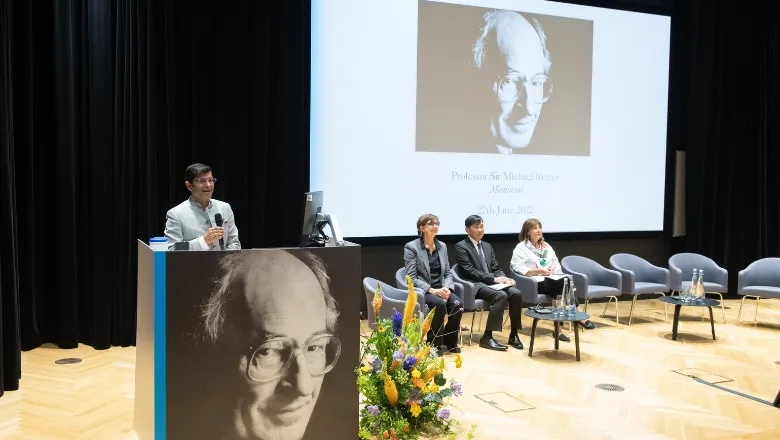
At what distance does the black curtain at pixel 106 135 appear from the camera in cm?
582

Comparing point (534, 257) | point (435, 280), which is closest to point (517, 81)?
point (534, 257)

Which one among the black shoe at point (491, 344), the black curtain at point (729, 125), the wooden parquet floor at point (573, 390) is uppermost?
the black curtain at point (729, 125)

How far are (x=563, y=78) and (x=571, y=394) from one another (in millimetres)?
4348

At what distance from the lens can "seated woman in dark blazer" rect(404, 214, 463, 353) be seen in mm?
5859

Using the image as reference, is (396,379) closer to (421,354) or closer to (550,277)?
(421,354)

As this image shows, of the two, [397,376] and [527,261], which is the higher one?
[527,261]

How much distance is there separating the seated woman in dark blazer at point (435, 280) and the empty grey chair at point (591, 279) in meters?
1.53

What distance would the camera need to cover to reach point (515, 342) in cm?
621

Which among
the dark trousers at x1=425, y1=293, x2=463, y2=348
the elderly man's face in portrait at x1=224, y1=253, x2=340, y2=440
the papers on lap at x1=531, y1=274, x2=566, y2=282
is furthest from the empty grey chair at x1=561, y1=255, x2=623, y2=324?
the elderly man's face in portrait at x1=224, y1=253, x2=340, y2=440

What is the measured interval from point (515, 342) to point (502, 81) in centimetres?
303

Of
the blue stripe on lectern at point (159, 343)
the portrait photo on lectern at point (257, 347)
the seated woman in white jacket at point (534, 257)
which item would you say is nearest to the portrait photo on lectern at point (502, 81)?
the seated woman in white jacket at point (534, 257)

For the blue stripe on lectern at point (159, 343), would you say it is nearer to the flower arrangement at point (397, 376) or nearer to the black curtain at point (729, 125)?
the flower arrangement at point (397, 376)

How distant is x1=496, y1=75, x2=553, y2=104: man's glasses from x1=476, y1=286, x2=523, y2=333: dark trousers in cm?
243

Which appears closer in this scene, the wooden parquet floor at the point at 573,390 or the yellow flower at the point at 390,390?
the yellow flower at the point at 390,390
